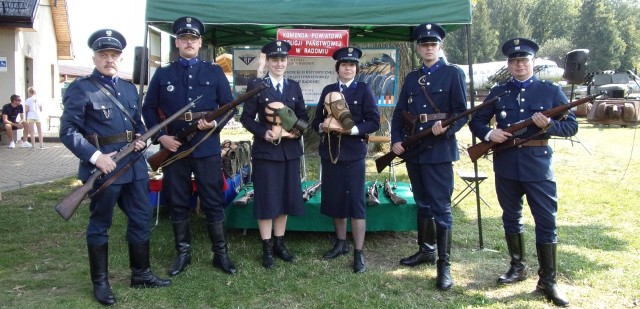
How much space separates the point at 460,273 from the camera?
4648 mm

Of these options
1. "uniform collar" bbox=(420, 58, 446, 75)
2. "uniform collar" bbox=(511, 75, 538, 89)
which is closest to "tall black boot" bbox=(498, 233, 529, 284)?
"uniform collar" bbox=(511, 75, 538, 89)

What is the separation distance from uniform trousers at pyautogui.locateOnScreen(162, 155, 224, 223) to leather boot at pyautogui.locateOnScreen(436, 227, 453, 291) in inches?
74.9

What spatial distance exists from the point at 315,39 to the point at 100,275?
3.38 meters

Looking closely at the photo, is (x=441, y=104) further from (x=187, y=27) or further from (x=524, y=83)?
(x=187, y=27)

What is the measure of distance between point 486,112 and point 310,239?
7.86ft

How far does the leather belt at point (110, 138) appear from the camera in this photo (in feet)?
12.5

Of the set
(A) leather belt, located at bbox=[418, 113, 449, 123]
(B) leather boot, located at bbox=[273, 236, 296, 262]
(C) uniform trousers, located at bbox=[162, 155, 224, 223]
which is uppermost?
(A) leather belt, located at bbox=[418, 113, 449, 123]

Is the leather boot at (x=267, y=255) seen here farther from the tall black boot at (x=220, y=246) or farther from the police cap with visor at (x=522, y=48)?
the police cap with visor at (x=522, y=48)

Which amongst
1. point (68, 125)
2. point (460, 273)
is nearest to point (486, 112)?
point (460, 273)

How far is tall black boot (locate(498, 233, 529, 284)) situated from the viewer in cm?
429

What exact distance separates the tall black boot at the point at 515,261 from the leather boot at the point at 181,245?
2.70 metres

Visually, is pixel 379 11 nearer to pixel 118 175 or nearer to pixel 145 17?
pixel 145 17

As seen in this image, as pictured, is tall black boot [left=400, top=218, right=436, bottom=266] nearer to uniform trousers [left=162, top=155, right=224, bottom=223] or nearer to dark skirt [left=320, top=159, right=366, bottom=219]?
dark skirt [left=320, top=159, right=366, bottom=219]

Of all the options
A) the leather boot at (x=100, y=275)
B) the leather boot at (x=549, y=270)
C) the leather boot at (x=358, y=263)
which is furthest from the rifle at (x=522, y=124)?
the leather boot at (x=100, y=275)
